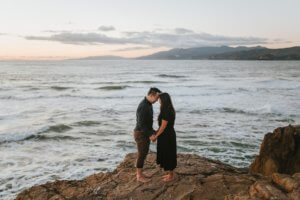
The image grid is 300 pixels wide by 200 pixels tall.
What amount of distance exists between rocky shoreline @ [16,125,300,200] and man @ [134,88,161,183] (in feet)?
1.52

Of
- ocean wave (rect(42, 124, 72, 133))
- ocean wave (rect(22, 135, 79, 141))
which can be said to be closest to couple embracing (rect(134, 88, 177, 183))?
ocean wave (rect(22, 135, 79, 141))

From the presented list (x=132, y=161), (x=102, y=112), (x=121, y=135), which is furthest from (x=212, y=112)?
(x=132, y=161)

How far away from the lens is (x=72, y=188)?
332 inches

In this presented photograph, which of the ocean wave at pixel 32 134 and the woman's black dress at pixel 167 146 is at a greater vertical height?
the woman's black dress at pixel 167 146

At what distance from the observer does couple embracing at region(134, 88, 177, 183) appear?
7.25m

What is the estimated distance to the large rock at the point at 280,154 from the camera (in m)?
10.4

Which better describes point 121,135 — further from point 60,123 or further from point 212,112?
point 212,112

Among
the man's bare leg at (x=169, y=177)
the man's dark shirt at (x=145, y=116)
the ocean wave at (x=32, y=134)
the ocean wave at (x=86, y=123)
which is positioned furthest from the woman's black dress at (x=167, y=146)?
the ocean wave at (x=86, y=123)

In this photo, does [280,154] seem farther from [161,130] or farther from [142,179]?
[161,130]

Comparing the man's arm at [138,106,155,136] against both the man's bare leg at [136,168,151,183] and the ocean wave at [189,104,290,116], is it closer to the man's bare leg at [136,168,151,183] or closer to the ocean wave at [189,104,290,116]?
the man's bare leg at [136,168,151,183]

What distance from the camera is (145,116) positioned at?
7.46 meters

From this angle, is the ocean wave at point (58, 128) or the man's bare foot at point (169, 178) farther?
the ocean wave at point (58, 128)

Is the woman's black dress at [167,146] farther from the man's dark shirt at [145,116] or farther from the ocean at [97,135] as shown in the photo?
the ocean at [97,135]

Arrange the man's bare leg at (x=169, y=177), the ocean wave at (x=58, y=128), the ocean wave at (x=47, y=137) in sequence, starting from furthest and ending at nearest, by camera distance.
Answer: the ocean wave at (x=58, y=128), the ocean wave at (x=47, y=137), the man's bare leg at (x=169, y=177)
